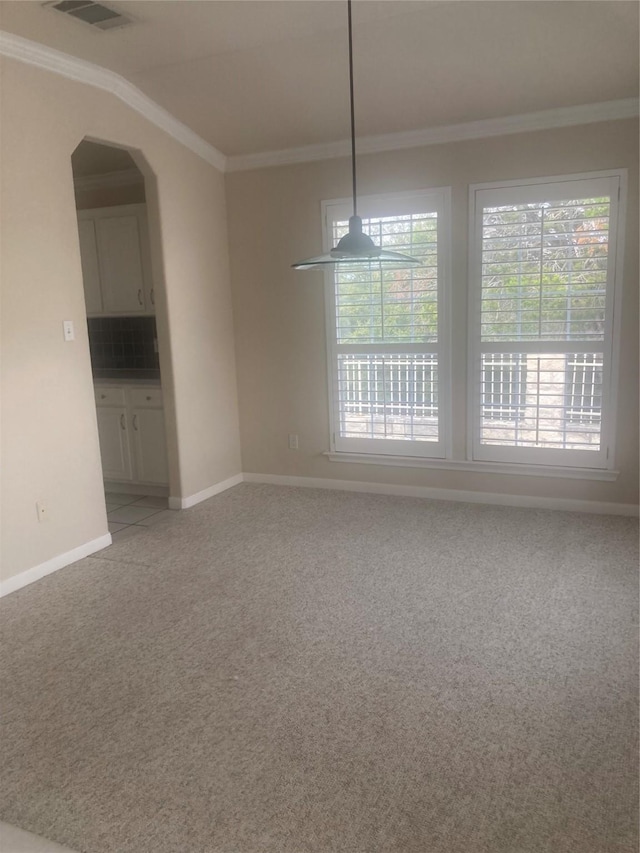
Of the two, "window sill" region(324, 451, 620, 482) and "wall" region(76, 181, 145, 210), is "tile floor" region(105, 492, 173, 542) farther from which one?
"wall" region(76, 181, 145, 210)

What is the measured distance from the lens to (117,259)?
4.96 m

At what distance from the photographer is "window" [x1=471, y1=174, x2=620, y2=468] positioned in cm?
399

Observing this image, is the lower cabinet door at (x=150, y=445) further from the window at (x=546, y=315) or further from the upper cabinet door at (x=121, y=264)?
the window at (x=546, y=315)

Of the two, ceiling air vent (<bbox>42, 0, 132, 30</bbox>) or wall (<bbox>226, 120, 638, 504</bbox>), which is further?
wall (<bbox>226, 120, 638, 504</bbox>)

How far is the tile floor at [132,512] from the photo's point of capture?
439 centimetres

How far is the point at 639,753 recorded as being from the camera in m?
2.05

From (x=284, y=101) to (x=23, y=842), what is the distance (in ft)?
13.2

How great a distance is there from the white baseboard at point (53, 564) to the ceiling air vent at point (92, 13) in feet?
9.21

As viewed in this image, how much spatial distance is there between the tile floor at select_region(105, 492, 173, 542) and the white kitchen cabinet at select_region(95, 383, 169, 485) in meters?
0.14

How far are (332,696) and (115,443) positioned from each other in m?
3.30

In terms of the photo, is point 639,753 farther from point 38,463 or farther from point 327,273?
point 327,273

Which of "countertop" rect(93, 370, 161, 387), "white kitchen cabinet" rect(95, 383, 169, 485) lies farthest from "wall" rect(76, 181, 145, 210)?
"white kitchen cabinet" rect(95, 383, 169, 485)

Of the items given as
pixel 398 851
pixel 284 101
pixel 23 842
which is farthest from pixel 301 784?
pixel 284 101

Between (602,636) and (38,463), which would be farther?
(38,463)
